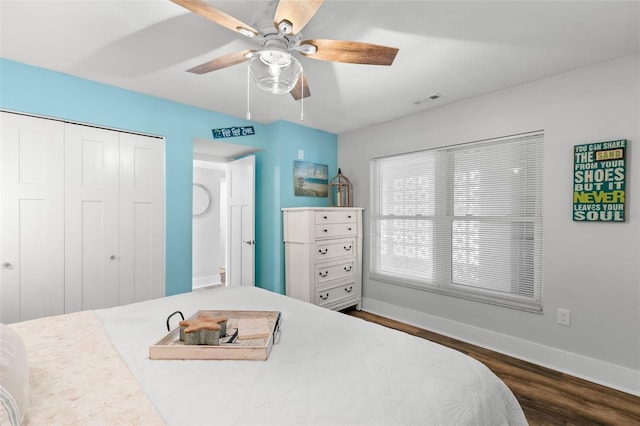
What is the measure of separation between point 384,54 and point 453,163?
1.99 metres

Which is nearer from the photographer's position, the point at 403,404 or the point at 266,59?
the point at 403,404

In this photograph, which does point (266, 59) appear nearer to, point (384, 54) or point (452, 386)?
point (384, 54)

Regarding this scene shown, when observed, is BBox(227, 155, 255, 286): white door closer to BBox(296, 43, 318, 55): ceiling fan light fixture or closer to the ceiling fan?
the ceiling fan

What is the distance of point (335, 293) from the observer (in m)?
3.69

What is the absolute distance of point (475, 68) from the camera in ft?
7.80

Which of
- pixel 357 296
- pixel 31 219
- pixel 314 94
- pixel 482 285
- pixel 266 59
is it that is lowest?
pixel 357 296

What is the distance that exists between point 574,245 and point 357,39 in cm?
232

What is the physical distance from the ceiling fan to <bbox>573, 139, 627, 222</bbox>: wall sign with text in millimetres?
1869

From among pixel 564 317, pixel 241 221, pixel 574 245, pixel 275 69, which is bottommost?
pixel 564 317

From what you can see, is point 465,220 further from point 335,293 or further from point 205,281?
point 205,281

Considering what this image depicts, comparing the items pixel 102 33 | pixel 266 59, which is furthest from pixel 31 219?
pixel 266 59

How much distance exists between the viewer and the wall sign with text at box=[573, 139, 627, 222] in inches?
87.0

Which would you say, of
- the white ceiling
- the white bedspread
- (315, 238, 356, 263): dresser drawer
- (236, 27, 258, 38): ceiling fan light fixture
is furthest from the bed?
(315, 238, 356, 263): dresser drawer

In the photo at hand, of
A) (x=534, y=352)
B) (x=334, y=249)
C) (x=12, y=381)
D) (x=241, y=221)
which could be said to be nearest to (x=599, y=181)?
(x=534, y=352)
